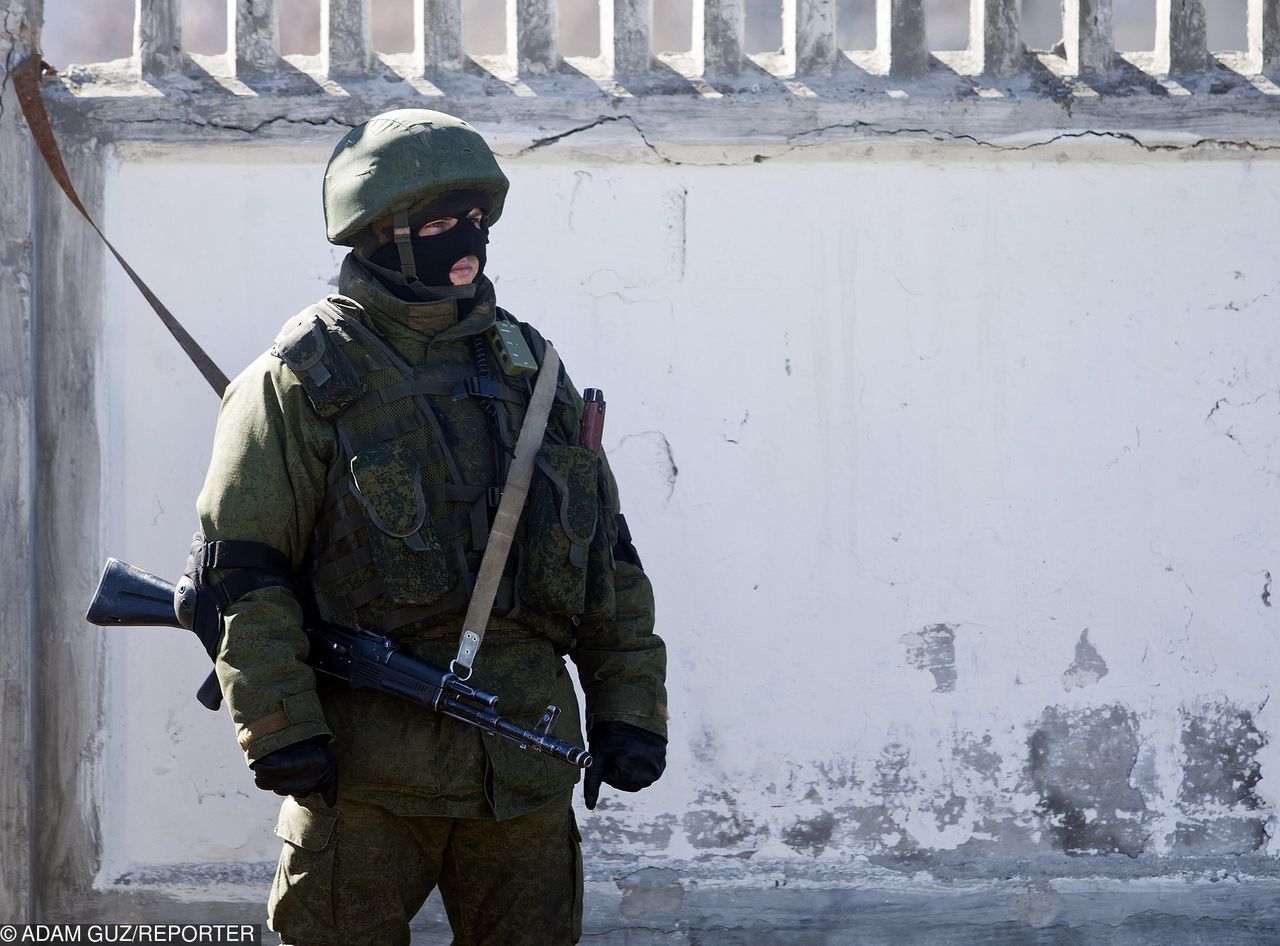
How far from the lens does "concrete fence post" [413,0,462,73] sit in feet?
11.6

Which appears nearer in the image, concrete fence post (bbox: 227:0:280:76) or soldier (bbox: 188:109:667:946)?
soldier (bbox: 188:109:667:946)

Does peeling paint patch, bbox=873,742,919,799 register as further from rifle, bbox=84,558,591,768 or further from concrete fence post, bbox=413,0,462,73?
concrete fence post, bbox=413,0,462,73

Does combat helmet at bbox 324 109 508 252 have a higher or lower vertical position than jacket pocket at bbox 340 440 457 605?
higher

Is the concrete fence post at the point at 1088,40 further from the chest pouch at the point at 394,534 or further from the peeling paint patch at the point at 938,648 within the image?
the chest pouch at the point at 394,534

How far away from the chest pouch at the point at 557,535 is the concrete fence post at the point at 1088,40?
1.92 m

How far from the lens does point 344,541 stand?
7.72 feet

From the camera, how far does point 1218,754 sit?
11.7 ft

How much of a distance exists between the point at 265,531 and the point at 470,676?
1.37 ft

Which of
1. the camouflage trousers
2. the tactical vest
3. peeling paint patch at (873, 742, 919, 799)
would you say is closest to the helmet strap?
the tactical vest

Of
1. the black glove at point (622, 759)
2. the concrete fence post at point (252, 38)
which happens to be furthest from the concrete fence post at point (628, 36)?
the black glove at point (622, 759)

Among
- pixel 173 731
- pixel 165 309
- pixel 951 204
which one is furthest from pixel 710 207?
pixel 173 731

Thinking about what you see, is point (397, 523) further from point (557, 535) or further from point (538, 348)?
point (538, 348)

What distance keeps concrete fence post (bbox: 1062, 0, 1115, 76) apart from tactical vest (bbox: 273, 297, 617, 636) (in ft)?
6.21

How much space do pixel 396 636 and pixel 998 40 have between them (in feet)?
7.38
